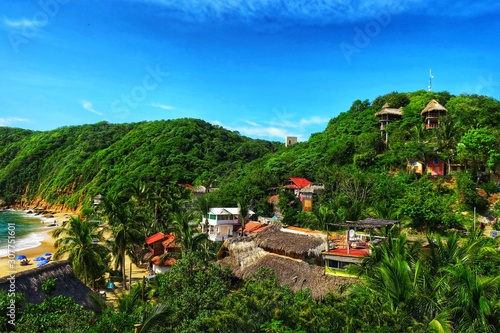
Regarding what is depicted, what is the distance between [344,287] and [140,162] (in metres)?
73.1

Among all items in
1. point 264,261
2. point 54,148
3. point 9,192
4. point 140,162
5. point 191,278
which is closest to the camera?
point 191,278

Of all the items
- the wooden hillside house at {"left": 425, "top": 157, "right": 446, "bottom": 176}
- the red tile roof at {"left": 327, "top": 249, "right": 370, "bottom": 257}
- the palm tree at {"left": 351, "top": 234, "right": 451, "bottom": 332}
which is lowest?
the red tile roof at {"left": 327, "top": 249, "right": 370, "bottom": 257}

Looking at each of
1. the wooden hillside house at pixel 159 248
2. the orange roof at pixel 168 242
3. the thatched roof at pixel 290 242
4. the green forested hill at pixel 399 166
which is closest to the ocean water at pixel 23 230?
the wooden hillside house at pixel 159 248

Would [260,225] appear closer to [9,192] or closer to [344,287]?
[344,287]

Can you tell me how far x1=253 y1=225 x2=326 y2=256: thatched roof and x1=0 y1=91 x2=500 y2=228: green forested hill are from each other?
560 centimetres

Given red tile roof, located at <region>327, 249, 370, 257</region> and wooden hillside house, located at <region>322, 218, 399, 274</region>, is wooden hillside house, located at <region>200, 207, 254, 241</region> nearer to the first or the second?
wooden hillside house, located at <region>322, 218, 399, 274</region>

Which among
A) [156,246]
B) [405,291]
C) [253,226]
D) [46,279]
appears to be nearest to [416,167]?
[253,226]

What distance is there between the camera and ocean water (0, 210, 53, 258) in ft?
145

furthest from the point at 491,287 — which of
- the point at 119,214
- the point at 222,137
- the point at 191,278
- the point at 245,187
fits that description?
the point at 222,137

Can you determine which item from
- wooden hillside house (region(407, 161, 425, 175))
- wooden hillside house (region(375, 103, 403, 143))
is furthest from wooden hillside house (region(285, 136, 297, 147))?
wooden hillside house (region(407, 161, 425, 175))

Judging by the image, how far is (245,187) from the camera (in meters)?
45.4

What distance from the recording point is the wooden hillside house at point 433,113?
43688 millimetres

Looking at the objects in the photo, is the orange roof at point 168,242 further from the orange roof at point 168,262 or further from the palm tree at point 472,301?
the palm tree at point 472,301

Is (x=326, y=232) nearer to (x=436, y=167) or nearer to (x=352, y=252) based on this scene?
(x=352, y=252)
